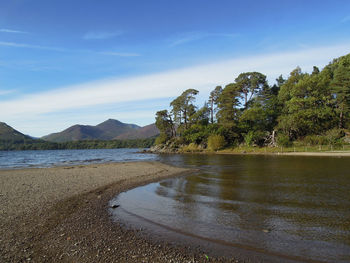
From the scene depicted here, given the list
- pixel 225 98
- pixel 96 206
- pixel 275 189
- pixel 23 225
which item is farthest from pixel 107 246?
pixel 225 98

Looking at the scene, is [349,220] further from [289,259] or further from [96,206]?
[96,206]

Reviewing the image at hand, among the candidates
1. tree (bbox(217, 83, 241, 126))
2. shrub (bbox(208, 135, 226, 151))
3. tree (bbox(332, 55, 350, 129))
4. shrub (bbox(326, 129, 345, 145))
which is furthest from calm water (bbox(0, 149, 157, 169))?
tree (bbox(332, 55, 350, 129))

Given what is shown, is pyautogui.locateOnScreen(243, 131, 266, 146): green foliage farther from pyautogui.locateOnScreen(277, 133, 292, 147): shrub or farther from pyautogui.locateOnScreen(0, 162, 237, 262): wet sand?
pyautogui.locateOnScreen(0, 162, 237, 262): wet sand

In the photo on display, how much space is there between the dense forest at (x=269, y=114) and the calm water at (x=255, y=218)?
48.5 m

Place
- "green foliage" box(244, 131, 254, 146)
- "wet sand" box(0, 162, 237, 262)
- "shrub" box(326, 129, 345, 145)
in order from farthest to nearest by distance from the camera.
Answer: "green foliage" box(244, 131, 254, 146)
"shrub" box(326, 129, 345, 145)
"wet sand" box(0, 162, 237, 262)

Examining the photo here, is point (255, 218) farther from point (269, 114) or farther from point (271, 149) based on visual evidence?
point (269, 114)

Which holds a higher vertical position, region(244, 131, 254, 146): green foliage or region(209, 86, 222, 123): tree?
region(209, 86, 222, 123): tree

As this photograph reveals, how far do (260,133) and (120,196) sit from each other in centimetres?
6041

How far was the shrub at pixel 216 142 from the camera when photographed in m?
70.9

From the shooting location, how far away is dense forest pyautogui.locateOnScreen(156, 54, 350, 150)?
5588 cm

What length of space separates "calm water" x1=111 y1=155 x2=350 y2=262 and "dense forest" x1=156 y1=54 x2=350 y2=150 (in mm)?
48507

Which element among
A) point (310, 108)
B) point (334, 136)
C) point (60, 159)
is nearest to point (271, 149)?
point (334, 136)

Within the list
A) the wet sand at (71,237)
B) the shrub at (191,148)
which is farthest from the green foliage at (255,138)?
the wet sand at (71,237)

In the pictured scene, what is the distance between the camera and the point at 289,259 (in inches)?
238
